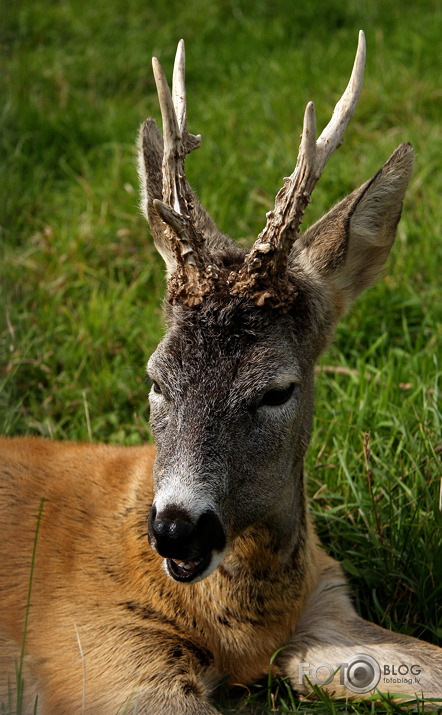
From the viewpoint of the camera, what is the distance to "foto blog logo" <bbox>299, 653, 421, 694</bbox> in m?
4.06

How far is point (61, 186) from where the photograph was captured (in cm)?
→ 792

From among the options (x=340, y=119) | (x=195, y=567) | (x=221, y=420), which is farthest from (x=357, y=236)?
(x=195, y=567)

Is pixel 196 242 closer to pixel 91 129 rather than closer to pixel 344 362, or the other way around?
pixel 344 362

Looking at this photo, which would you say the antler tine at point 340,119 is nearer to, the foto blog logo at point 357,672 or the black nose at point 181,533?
the black nose at point 181,533

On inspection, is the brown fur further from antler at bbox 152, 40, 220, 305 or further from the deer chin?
antler at bbox 152, 40, 220, 305

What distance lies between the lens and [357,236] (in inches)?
167

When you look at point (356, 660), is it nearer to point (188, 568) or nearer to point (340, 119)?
point (188, 568)

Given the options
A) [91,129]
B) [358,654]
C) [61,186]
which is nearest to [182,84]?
[358,654]

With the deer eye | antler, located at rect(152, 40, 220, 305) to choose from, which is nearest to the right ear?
antler, located at rect(152, 40, 220, 305)

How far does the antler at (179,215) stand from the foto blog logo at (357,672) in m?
1.72

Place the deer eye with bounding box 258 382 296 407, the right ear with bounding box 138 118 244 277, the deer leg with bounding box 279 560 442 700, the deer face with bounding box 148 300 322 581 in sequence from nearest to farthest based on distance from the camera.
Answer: the deer face with bounding box 148 300 322 581
the deer eye with bounding box 258 382 296 407
the deer leg with bounding box 279 560 442 700
the right ear with bounding box 138 118 244 277

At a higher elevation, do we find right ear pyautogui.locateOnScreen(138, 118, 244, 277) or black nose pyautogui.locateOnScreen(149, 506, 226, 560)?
right ear pyautogui.locateOnScreen(138, 118, 244, 277)

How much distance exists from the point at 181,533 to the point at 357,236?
172 centimetres

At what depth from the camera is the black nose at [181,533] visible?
3193 mm
